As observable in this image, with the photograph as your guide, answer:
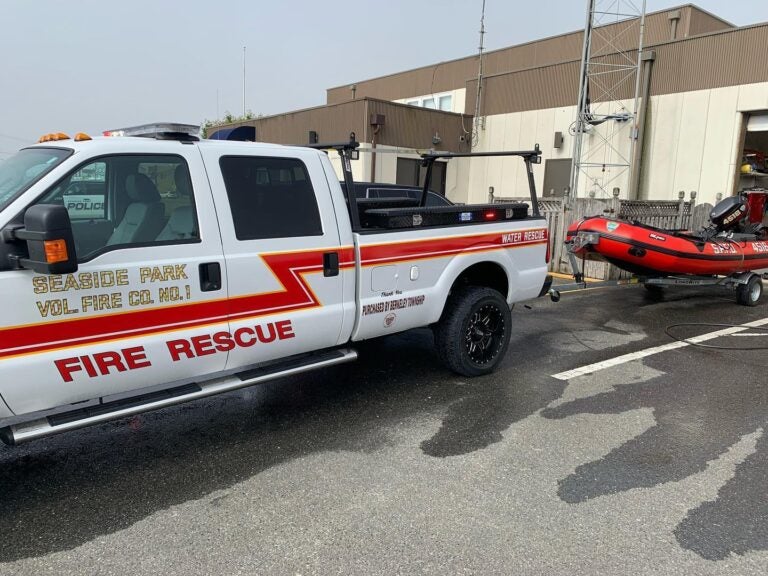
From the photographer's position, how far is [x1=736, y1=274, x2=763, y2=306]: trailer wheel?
8.86 meters

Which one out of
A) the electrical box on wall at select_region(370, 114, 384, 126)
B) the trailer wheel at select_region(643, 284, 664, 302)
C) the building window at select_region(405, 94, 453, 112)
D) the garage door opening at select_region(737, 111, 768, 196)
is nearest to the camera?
the trailer wheel at select_region(643, 284, 664, 302)

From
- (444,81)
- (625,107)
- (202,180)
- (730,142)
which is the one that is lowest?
(202,180)

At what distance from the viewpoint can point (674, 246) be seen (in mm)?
8219

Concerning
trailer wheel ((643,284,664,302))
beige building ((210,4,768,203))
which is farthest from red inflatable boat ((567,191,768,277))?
beige building ((210,4,768,203))

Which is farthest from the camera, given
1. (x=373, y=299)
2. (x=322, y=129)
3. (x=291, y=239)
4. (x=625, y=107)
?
(x=322, y=129)

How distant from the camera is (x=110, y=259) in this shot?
123 inches

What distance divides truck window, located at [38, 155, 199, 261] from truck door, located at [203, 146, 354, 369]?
0.68ft

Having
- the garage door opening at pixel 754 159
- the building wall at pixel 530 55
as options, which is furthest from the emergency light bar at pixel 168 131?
the building wall at pixel 530 55

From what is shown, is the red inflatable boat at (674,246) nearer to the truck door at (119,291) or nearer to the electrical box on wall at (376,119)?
the truck door at (119,291)

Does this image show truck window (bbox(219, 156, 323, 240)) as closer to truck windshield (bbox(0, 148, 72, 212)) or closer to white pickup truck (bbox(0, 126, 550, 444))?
white pickup truck (bbox(0, 126, 550, 444))

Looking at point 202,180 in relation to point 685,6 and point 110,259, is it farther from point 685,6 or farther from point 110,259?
point 685,6

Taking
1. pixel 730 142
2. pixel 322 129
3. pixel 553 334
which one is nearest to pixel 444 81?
pixel 322 129

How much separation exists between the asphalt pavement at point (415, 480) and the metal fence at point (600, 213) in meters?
5.55

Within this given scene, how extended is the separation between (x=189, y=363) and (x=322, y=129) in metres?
16.7
